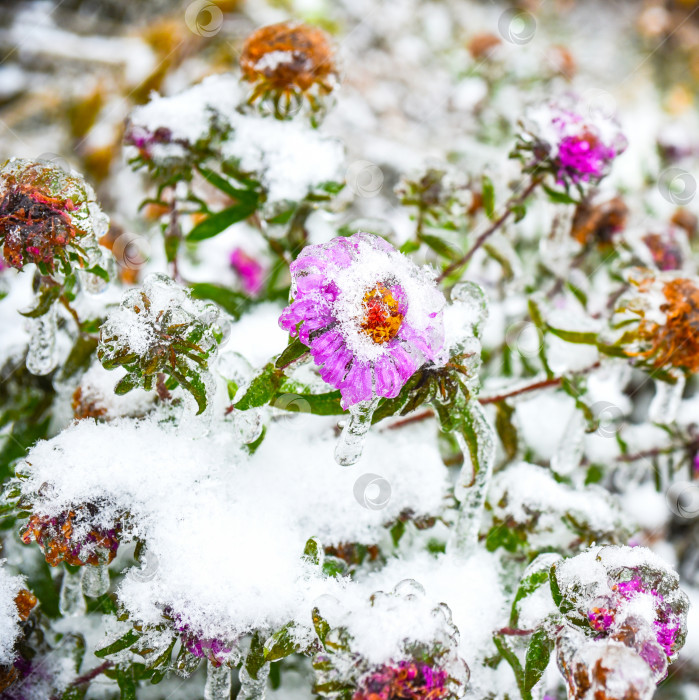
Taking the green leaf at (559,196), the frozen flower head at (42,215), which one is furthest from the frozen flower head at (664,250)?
the frozen flower head at (42,215)

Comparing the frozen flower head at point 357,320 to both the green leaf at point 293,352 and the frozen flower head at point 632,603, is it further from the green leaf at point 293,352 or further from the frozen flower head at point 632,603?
the frozen flower head at point 632,603

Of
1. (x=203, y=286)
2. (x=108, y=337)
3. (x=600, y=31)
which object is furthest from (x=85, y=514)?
(x=600, y=31)

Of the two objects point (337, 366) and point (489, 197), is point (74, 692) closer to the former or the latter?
point (337, 366)

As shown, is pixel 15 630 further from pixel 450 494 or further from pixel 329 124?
pixel 329 124

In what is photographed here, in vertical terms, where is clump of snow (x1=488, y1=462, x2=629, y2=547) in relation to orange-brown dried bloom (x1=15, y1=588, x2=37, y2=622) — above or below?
above

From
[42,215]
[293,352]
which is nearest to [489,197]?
[293,352]

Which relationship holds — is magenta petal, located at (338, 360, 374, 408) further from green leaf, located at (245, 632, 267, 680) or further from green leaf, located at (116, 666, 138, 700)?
green leaf, located at (116, 666, 138, 700)

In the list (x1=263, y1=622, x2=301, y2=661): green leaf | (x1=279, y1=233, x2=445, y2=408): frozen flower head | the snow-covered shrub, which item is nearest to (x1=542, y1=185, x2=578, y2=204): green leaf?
the snow-covered shrub
